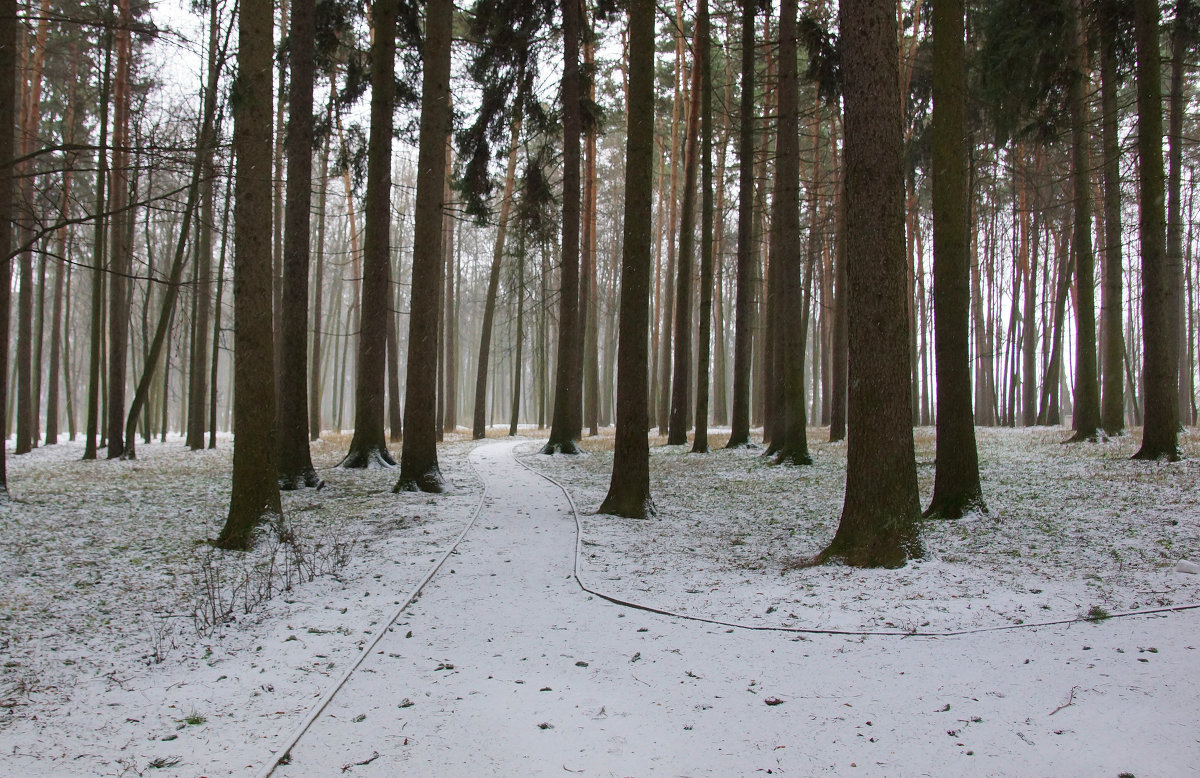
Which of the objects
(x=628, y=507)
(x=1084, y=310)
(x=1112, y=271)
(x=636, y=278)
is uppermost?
(x=1112, y=271)

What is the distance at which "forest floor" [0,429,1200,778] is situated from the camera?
2912 millimetres

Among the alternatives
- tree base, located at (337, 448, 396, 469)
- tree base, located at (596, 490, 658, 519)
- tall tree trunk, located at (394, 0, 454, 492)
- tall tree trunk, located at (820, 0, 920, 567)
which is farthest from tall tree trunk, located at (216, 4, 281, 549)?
tree base, located at (337, 448, 396, 469)

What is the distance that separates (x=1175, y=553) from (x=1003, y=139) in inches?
386

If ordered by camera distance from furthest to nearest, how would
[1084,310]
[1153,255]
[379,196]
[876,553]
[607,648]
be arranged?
1. [1084,310]
2. [379,196]
3. [1153,255]
4. [876,553]
5. [607,648]

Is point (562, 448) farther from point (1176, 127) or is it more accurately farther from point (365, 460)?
point (1176, 127)

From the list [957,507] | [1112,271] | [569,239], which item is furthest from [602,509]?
[1112,271]

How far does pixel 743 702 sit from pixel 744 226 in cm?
1315

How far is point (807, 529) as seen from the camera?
7.29m

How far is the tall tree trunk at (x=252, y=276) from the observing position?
21.1 ft

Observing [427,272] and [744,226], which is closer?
[427,272]

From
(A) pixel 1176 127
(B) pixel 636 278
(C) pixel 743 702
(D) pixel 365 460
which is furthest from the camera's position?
(A) pixel 1176 127

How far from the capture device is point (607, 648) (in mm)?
4117

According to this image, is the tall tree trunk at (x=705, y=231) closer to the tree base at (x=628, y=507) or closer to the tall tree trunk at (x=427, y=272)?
the tall tree trunk at (x=427, y=272)

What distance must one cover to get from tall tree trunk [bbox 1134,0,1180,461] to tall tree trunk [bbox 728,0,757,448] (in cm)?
628
